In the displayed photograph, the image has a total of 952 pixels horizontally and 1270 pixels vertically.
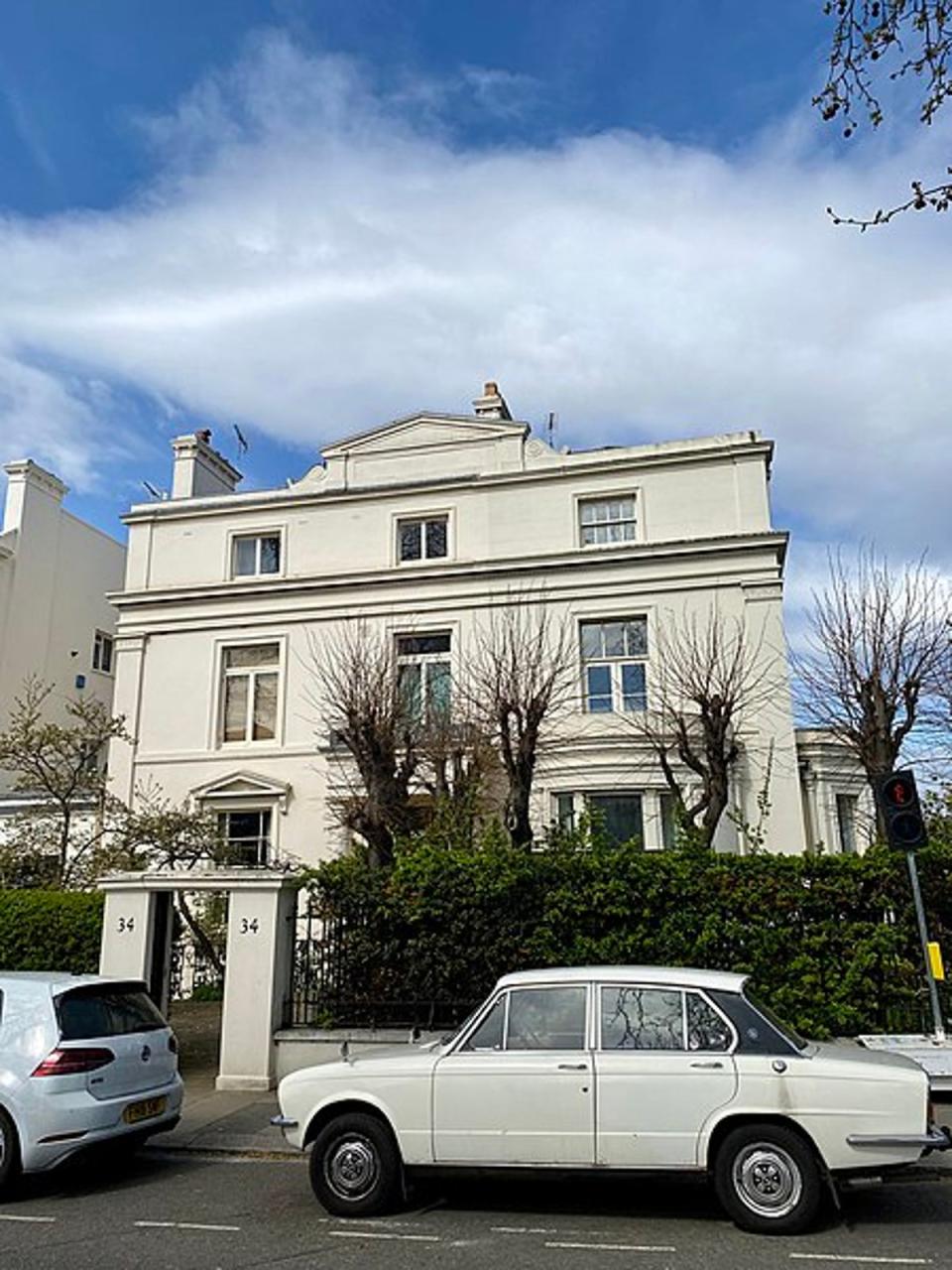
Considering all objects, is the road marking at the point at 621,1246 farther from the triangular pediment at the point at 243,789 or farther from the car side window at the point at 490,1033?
the triangular pediment at the point at 243,789

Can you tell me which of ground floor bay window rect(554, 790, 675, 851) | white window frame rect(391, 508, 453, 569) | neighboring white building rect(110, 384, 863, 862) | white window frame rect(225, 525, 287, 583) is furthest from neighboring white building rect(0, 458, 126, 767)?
ground floor bay window rect(554, 790, 675, 851)

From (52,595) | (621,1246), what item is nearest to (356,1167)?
(621,1246)

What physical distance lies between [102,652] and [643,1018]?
26517 millimetres

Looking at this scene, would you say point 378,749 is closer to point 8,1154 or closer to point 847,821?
point 8,1154

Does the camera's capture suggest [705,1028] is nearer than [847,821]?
Yes

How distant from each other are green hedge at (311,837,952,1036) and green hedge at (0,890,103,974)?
381 centimetres

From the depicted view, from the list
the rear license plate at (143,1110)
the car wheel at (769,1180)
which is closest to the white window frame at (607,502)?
the rear license plate at (143,1110)

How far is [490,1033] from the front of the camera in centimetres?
695

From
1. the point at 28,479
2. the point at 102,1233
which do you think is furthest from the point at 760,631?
the point at 28,479

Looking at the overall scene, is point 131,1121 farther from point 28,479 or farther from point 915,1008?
point 28,479

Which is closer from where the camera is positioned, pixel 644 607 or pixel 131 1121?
pixel 131 1121

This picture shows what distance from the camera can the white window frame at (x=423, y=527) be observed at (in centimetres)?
2255

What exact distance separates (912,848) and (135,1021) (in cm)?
750

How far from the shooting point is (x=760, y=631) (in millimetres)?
20094
